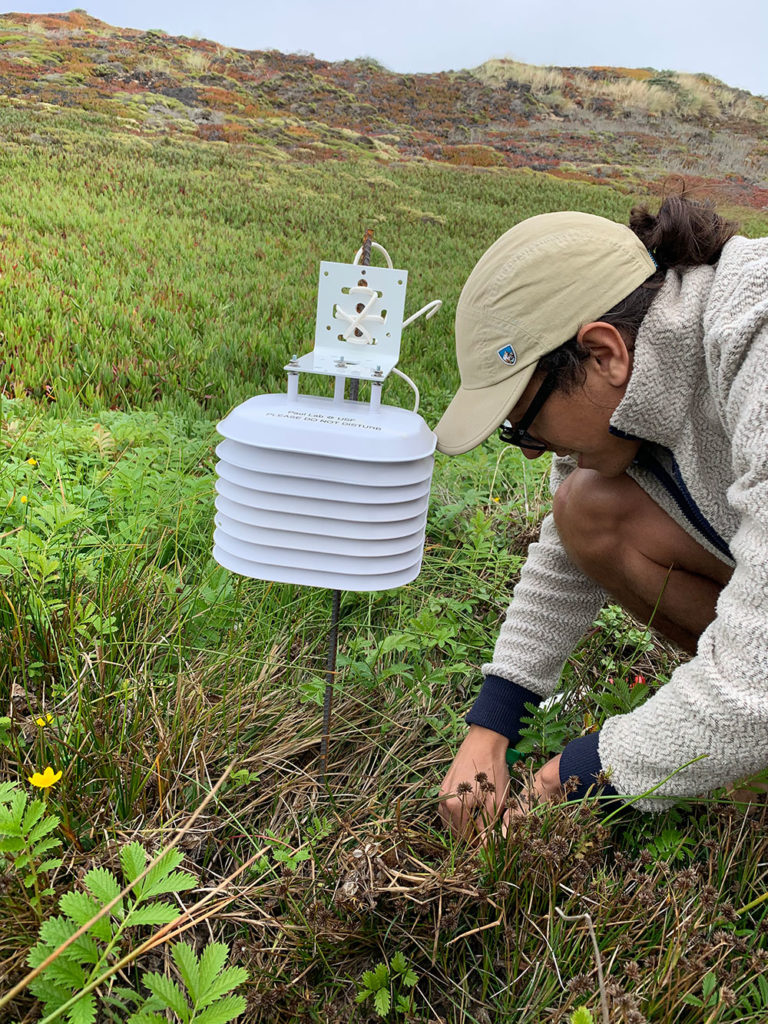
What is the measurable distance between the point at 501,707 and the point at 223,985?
82 cm

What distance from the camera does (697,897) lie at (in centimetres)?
117

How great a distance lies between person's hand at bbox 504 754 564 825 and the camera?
4.16 ft

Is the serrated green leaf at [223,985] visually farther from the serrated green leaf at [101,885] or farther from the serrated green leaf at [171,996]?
the serrated green leaf at [101,885]

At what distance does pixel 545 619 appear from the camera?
1.68 m

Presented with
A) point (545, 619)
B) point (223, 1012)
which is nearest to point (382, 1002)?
point (223, 1012)

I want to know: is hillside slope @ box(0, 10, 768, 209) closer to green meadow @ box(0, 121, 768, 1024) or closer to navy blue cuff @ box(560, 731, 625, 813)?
green meadow @ box(0, 121, 768, 1024)

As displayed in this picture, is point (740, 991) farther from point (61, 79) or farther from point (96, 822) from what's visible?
point (61, 79)

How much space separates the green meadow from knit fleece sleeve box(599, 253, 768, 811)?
0.14m

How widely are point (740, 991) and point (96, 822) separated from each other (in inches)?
43.2

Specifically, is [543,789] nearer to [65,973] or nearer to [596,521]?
[596,521]

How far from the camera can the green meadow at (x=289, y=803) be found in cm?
110

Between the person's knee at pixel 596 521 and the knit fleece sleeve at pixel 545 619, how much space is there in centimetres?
6

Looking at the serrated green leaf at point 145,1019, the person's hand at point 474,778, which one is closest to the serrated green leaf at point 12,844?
the serrated green leaf at point 145,1019

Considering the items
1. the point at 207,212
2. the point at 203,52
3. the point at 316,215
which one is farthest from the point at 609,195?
the point at 203,52
